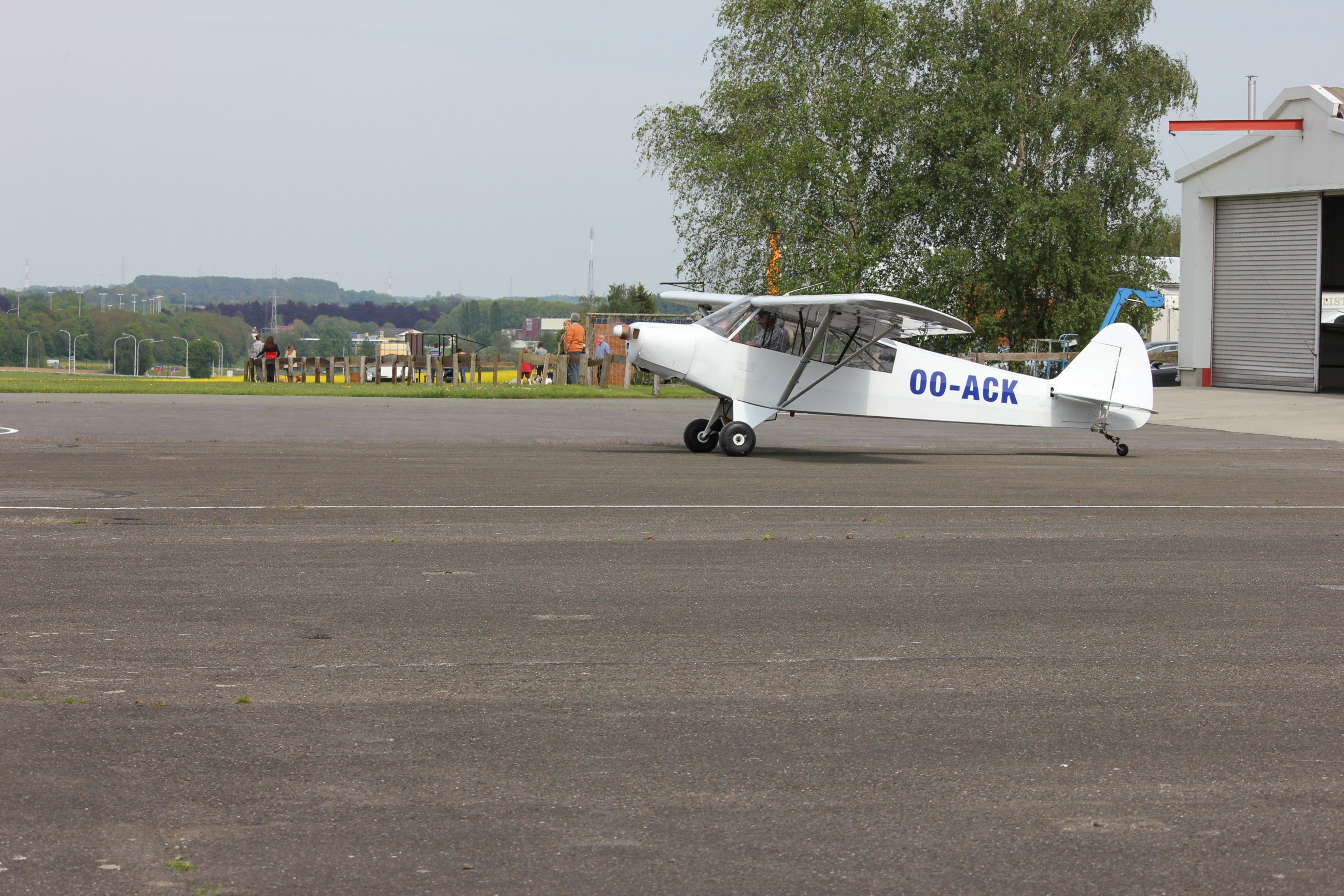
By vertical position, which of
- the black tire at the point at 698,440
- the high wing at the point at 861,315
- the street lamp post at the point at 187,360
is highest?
the street lamp post at the point at 187,360

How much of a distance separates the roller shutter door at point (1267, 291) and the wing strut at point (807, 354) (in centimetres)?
2190

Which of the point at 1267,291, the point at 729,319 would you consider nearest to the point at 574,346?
the point at 729,319

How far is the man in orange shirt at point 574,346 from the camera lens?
33.5 metres

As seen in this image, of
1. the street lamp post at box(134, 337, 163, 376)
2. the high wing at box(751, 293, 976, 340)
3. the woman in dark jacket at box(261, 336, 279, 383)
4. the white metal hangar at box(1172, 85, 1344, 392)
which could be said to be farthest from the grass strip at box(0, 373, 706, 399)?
the street lamp post at box(134, 337, 163, 376)

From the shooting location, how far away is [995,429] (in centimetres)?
2352

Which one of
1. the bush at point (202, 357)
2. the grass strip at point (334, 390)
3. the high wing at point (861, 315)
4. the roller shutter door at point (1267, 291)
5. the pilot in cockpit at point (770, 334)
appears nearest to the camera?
the high wing at point (861, 315)

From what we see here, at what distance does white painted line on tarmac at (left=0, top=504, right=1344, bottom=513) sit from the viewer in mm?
10688

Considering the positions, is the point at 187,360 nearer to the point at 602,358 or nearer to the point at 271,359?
the point at 271,359

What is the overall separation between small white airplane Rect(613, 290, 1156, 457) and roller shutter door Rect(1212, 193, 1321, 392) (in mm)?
17371

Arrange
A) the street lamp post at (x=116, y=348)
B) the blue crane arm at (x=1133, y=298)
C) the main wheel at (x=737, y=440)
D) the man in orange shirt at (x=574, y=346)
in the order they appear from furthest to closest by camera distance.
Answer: the street lamp post at (x=116, y=348) → the blue crane arm at (x=1133, y=298) → the man in orange shirt at (x=574, y=346) → the main wheel at (x=737, y=440)

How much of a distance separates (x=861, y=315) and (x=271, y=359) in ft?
86.9

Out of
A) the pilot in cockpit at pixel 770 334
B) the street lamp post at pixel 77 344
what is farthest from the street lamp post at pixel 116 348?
the pilot in cockpit at pixel 770 334

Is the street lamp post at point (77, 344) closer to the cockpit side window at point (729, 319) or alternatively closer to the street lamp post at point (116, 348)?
the street lamp post at point (116, 348)

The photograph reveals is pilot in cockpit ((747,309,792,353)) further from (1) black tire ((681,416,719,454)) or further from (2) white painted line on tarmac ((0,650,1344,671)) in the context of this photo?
(2) white painted line on tarmac ((0,650,1344,671))
